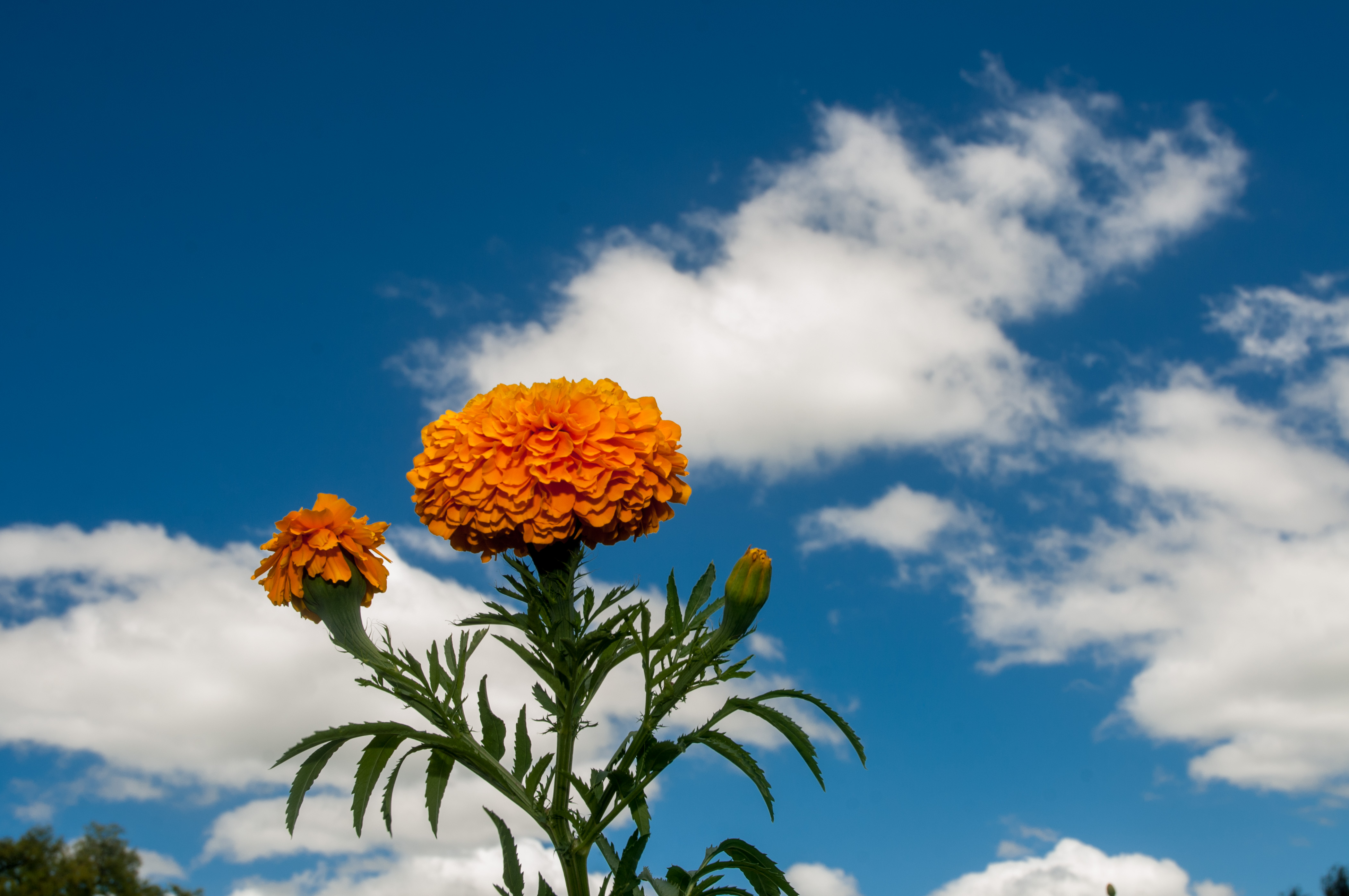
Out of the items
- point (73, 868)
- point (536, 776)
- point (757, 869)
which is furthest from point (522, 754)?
point (73, 868)

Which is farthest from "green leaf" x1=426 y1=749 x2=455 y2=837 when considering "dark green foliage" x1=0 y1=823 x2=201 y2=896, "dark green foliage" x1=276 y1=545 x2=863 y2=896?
"dark green foliage" x1=0 y1=823 x2=201 y2=896

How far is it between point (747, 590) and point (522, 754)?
0.92 metres

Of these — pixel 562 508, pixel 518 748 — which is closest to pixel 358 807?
pixel 518 748

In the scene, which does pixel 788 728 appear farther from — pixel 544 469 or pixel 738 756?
pixel 544 469

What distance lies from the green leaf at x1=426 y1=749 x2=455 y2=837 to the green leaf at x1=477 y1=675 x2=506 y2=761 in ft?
0.38

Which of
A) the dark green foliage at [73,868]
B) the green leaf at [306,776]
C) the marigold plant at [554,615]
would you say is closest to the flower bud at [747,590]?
the marigold plant at [554,615]

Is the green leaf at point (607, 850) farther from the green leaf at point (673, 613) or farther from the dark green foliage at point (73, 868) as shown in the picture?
the dark green foliage at point (73, 868)

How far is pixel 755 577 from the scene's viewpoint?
2840mm

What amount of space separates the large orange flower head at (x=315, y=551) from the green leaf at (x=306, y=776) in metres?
0.42

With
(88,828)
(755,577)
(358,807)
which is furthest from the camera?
(88,828)

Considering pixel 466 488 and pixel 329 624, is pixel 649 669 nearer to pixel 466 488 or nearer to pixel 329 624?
pixel 466 488

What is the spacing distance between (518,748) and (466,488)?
34.8 inches

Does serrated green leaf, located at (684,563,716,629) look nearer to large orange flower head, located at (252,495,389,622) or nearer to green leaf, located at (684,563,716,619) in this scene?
green leaf, located at (684,563,716,619)

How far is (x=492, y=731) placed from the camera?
116 inches
